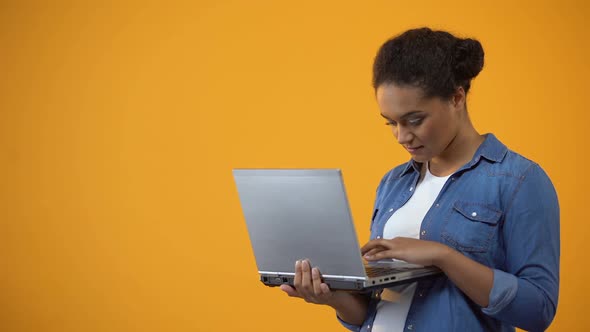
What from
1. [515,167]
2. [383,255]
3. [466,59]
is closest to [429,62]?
[466,59]

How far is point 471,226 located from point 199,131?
176cm

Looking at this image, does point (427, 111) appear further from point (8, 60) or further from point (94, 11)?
point (8, 60)

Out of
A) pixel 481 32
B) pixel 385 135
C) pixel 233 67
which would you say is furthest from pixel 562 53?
pixel 233 67

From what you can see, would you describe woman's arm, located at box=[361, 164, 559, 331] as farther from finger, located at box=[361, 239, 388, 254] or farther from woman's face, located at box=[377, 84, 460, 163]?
woman's face, located at box=[377, 84, 460, 163]

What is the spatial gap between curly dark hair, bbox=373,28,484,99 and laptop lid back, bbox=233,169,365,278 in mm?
258

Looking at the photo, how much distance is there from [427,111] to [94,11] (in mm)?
2086

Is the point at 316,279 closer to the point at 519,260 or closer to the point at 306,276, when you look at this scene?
the point at 306,276

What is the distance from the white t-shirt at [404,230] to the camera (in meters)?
1.32

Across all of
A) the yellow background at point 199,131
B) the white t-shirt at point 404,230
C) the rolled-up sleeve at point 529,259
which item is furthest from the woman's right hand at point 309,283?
the yellow background at point 199,131

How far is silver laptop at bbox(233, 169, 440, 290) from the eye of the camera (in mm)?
1147

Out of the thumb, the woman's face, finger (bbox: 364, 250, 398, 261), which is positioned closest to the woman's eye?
the woman's face

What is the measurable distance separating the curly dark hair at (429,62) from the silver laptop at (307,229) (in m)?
0.26

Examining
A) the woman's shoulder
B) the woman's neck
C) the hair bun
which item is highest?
Result: the hair bun

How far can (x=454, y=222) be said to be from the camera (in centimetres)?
129
